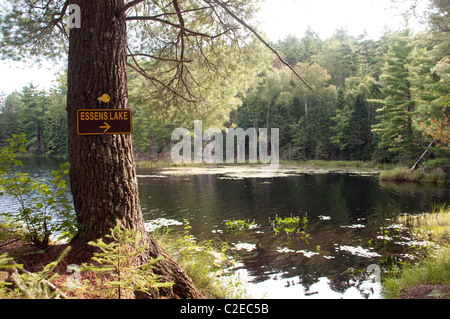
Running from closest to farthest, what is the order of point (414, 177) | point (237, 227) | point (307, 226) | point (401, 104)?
1. point (237, 227)
2. point (307, 226)
3. point (414, 177)
4. point (401, 104)

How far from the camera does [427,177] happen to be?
18641 millimetres

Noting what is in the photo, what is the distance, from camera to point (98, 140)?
2.46 m

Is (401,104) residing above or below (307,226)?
above

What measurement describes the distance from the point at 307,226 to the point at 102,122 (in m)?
7.73

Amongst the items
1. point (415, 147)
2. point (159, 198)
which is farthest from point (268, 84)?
point (159, 198)

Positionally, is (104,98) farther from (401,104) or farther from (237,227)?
(401,104)

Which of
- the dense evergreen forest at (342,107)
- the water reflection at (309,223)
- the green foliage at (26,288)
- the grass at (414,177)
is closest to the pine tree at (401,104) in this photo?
the dense evergreen forest at (342,107)

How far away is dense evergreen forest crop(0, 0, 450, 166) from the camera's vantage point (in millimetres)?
17859

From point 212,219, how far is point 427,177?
16.1 metres

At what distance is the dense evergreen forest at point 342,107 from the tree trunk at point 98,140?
334 inches

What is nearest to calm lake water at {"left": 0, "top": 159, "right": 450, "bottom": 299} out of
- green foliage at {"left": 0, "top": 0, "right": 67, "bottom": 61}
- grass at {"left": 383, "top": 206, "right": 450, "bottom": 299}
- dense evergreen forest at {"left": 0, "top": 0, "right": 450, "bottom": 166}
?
grass at {"left": 383, "top": 206, "right": 450, "bottom": 299}

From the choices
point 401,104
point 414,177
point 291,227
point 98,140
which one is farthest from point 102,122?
point 401,104

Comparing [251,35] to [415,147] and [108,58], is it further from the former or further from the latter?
[415,147]

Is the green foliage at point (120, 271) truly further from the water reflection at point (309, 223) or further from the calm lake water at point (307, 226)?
the water reflection at point (309, 223)
